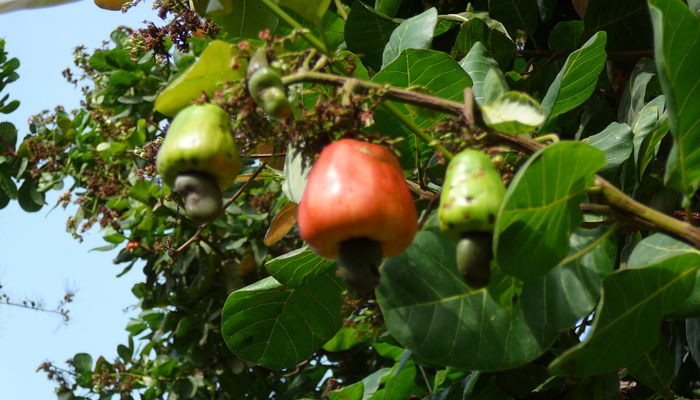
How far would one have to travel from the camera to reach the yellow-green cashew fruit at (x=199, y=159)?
0.65 meters

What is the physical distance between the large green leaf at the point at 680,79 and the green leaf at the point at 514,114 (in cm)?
18

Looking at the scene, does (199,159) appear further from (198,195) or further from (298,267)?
(298,267)

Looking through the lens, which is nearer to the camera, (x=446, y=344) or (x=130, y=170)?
(x=446, y=344)

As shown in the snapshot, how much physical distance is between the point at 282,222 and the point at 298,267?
0.40 m

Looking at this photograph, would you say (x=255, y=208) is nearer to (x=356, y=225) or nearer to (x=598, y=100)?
(x=598, y=100)

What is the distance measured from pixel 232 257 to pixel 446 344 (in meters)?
2.13

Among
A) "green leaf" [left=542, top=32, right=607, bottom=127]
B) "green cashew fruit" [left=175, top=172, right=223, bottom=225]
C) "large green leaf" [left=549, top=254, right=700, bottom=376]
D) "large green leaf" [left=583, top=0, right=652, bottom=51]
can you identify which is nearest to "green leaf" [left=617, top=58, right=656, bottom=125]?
"green leaf" [left=542, top=32, right=607, bottom=127]

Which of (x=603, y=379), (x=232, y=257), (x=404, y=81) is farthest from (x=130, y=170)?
(x=603, y=379)

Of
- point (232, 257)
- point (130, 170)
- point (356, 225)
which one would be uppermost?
point (356, 225)

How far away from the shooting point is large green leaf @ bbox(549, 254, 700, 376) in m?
0.65

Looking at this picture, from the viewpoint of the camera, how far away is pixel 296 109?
75 centimetres

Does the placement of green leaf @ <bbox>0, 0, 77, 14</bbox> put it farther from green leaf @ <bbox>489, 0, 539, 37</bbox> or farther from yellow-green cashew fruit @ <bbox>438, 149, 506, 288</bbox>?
green leaf @ <bbox>489, 0, 539, 37</bbox>

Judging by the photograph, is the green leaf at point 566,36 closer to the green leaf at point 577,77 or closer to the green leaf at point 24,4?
the green leaf at point 577,77

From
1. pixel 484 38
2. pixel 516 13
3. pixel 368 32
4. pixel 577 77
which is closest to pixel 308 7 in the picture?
pixel 368 32
